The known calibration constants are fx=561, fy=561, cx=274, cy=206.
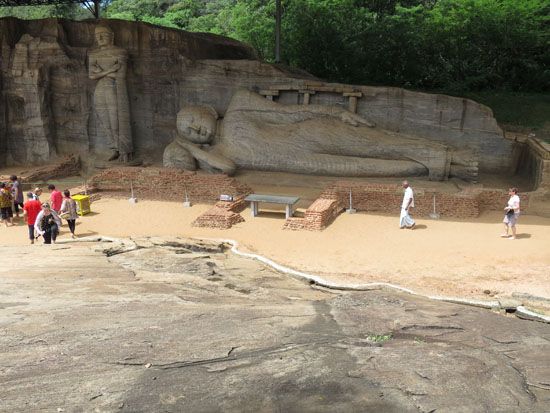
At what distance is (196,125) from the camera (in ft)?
47.0

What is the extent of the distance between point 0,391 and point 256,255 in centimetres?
642

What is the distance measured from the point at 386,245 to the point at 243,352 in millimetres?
6501

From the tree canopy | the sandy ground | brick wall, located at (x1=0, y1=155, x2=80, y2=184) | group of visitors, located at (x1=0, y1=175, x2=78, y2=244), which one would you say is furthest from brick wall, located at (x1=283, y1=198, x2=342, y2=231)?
the tree canopy

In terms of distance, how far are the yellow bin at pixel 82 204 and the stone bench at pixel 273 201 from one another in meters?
3.54

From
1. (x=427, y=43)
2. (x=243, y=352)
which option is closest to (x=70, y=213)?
(x=243, y=352)

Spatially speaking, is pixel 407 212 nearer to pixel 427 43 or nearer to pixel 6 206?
pixel 6 206

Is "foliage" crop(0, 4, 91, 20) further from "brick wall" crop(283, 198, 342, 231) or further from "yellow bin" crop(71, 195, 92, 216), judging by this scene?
"brick wall" crop(283, 198, 342, 231)

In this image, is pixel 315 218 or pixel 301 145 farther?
pixel 301 145

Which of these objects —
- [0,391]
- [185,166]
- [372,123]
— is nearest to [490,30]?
[372,123]

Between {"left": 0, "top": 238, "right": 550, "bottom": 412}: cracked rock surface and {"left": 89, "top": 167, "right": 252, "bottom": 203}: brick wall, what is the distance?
7239 mm

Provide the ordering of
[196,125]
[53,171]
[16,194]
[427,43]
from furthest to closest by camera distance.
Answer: [427,43] < [53,171] < [196,125] < [16,194]

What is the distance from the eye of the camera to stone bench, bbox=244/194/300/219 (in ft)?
37.2

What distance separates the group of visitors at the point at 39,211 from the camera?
9258 mm

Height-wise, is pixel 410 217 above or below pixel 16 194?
below
